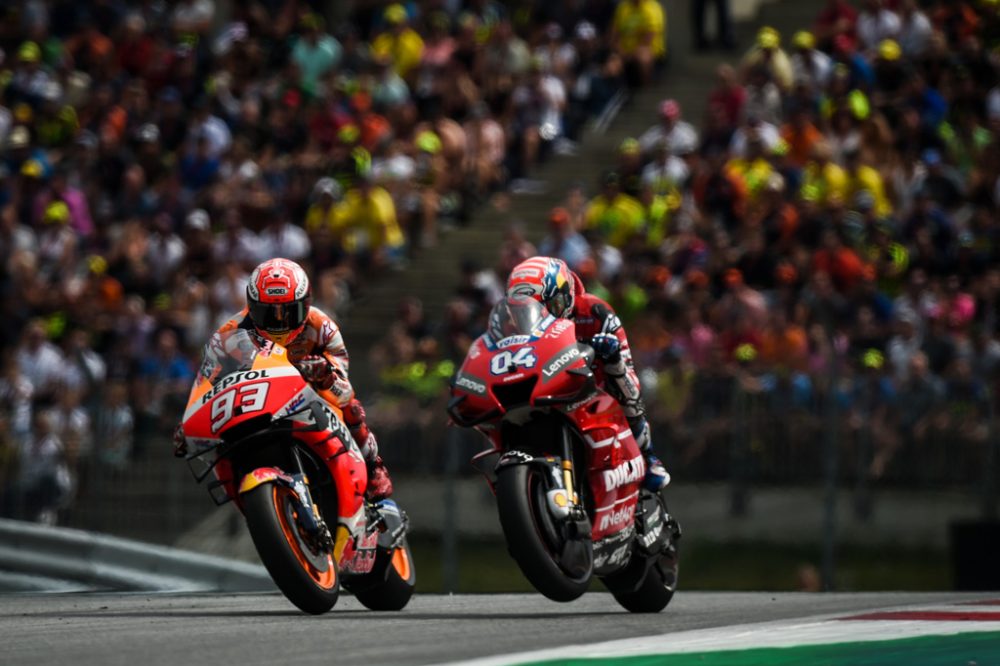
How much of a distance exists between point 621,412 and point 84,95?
14.4m

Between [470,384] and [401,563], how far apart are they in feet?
4.10

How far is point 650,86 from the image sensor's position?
21750mm

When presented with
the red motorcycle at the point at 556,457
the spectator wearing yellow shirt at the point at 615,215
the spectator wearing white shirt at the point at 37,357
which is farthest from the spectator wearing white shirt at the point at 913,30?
the red motorcycle at the point at 556,457

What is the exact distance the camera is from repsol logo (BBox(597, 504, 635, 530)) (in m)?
9.84

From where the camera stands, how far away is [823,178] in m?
17.4

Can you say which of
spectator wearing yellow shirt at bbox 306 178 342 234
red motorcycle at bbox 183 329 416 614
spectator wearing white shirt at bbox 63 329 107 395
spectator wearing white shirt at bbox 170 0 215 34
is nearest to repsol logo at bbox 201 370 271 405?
red motorcycle at bbox 183 329 416 614

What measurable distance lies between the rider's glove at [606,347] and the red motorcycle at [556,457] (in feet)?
0.25

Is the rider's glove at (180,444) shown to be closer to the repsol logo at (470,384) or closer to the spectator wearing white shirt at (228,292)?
the repsol logo at (470,384)

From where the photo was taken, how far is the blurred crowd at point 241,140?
61.7 feet

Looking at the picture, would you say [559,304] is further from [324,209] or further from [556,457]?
[324,209]

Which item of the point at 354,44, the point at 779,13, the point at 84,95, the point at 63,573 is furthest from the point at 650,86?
the point at 63,573

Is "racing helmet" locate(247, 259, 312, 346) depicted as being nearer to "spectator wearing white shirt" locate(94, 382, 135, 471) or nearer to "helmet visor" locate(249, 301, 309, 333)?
"helmet visor" locate(249, 301, 309, 333)

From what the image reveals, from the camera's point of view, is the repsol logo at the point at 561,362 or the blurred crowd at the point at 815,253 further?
the blurred crowd at the point at 815,253

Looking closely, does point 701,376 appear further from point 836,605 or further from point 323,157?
point 323,157
